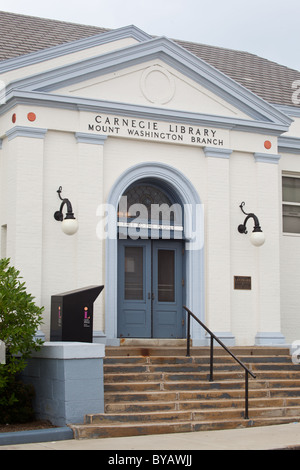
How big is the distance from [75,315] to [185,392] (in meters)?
2.45

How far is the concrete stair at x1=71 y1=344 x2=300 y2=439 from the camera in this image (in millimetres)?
11242

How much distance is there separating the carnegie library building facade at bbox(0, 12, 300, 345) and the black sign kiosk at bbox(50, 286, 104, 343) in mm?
1001

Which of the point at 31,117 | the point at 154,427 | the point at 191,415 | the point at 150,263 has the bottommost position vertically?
the point at 154,427

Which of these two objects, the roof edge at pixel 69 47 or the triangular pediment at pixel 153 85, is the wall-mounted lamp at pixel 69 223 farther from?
the roof edge at pixel 69 47

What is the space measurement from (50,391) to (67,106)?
613cm

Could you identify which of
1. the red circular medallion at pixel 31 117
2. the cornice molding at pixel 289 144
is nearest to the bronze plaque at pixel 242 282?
the cornice molding at pixel 289 144

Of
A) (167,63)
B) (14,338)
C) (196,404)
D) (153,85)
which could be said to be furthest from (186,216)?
(14,338)

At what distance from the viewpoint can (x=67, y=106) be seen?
14945 mm

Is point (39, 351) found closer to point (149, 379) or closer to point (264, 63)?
point (149, 379)

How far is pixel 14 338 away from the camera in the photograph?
11609 millimetres

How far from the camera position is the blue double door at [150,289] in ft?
50.8

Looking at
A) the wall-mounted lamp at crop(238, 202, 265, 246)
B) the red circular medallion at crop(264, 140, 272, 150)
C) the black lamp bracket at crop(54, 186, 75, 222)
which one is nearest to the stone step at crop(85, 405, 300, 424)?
the wall-mounted lamp at crop(238, 202, 265, 246)

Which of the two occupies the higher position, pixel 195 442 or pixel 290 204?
pixel 290 204

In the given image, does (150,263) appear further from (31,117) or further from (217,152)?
(31,117)
